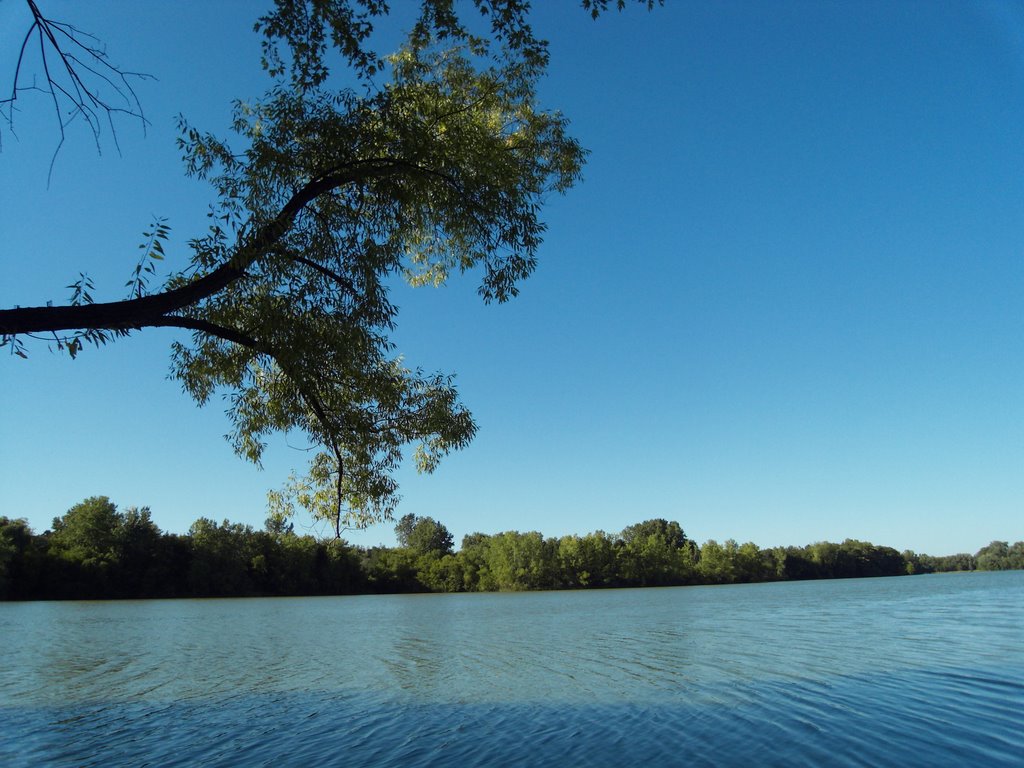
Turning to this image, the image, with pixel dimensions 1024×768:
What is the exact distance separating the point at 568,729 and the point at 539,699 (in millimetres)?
3000

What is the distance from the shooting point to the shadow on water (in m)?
9.65

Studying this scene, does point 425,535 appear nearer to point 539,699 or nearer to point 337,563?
point 337,563

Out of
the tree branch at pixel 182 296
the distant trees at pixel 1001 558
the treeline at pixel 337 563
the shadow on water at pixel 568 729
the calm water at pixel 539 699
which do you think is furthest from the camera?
the distant trees at pixel 1001 558

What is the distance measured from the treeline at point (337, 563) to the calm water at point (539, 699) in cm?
3619

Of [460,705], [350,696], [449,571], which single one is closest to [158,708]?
[350,696]

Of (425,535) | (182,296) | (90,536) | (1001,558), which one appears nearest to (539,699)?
(182,296)

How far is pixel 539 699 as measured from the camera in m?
14.1

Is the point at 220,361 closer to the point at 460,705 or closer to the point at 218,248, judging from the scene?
the point at 218,248

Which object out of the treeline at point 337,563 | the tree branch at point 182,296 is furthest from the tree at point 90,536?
the tree branch at point 182,296

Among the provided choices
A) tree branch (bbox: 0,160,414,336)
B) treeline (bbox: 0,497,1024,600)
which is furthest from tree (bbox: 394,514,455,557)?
tree branch (bbox: 0,160,414,336)

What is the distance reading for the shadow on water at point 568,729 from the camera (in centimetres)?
965

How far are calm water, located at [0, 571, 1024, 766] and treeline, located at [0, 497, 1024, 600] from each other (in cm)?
3619

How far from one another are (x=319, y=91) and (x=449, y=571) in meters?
113

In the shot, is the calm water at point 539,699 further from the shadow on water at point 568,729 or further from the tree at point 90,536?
the tree at point 90,536
